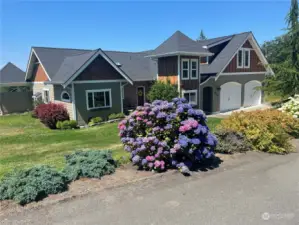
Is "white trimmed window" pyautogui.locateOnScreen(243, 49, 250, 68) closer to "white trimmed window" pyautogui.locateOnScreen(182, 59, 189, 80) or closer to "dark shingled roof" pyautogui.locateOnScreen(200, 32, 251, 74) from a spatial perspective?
"dark shingled roof" pyautogui.locateOnScreen(200, 32, 251, 74)

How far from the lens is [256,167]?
648 centimetres

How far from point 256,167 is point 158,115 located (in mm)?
3107

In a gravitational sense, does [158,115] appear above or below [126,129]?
above

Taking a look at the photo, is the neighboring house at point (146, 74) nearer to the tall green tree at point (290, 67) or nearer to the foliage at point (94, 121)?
the foliage at point (94, 121)

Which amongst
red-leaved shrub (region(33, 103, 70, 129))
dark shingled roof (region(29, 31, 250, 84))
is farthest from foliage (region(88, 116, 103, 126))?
dark shingled roof (region(29, 31, 250, 84))

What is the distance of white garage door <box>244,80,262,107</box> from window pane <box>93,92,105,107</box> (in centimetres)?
1416

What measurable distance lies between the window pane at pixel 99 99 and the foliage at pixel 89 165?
37.1 ft

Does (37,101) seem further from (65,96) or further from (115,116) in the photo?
(115,116)

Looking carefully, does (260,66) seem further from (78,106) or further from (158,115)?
(158,115)

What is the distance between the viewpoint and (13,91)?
24906 mm

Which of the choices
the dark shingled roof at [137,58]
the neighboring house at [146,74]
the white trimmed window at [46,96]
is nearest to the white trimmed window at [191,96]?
the neighboring house at [146,74]

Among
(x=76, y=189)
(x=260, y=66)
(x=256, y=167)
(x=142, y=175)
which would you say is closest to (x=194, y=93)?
(x=260, y=66)

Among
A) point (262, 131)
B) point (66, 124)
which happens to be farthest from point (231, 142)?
point (66, 124)

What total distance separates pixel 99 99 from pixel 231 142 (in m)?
11.8
